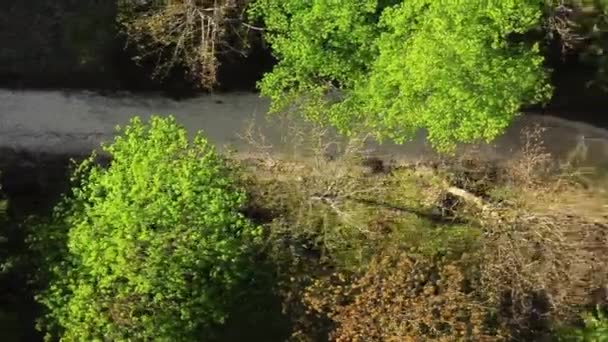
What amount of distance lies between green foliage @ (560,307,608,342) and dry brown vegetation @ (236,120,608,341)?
482 millimetres

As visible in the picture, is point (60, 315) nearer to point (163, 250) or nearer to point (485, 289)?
point (163, 250)

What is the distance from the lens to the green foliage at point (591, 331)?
17.9m

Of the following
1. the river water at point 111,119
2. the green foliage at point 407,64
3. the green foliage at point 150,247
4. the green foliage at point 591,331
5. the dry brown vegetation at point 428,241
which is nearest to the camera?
the green foliage at point 150,247

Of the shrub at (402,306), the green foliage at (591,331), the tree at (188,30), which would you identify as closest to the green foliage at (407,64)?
the tree at (188,30)

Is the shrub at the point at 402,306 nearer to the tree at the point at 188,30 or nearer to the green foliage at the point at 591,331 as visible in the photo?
the green foliage at the point at 591,331

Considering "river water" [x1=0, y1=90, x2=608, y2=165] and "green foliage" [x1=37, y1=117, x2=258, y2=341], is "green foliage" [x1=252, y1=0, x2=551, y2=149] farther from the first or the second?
"green foliage" [x1=37, y1=117, x2=258, y2=341]

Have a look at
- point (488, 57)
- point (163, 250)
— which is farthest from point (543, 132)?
point (163, 250)

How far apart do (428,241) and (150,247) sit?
22.4 feet

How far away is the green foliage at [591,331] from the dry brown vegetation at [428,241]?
0.48 metres

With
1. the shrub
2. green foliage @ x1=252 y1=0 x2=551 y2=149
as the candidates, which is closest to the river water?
green foliage @ x1=252 y1=0 x2=551 y2=149

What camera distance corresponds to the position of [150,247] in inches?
640

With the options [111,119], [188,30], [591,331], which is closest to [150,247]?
[188,30]

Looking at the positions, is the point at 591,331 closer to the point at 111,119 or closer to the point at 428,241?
the point at 428,241

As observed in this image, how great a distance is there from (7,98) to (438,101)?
10.4 metres
